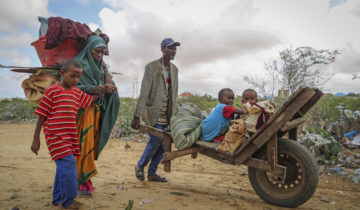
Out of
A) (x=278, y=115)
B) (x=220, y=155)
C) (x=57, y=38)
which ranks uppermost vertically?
(x=57, y=38)

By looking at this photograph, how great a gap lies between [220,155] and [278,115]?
2.97 feet

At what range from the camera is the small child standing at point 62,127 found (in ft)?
8.93

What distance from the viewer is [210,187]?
411 cm

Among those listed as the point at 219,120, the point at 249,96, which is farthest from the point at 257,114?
the point at 249,96

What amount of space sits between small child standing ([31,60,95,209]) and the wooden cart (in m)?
1.65

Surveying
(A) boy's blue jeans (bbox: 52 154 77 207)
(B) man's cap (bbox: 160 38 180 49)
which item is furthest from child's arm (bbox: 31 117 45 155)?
(B) man's cap (bbox: 160 38 180 49)

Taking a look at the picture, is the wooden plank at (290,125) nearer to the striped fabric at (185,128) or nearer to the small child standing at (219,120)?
the small child standing at (219,120)

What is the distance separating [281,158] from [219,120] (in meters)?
0.91

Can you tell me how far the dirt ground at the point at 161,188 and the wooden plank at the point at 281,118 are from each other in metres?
0.80

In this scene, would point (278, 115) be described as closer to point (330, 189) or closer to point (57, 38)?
point (330, 189)

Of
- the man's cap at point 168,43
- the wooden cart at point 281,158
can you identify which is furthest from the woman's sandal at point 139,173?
the man's cap at point 168,43

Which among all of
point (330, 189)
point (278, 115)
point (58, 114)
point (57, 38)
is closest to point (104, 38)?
point (57, 38)

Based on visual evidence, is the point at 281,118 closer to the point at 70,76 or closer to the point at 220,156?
the point at 220,156

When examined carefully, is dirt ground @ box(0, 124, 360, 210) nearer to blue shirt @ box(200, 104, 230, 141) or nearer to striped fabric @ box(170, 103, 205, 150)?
striped fabric @ box(170, 103, 205, 150)
